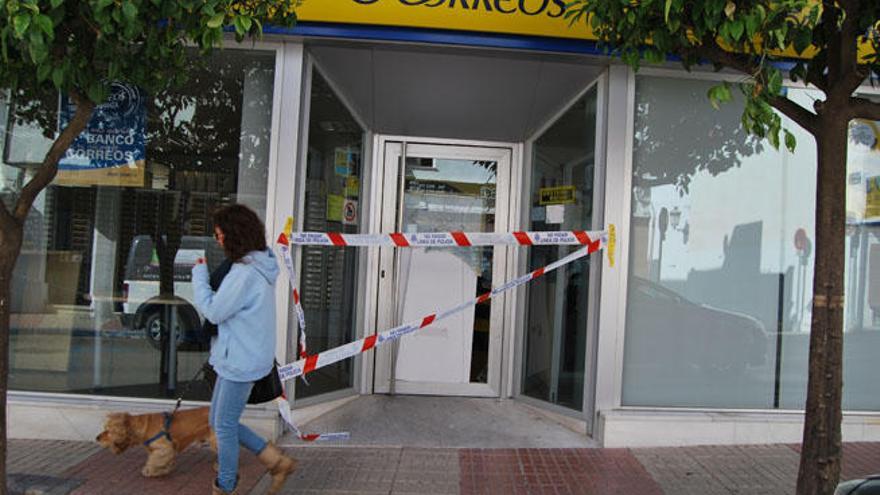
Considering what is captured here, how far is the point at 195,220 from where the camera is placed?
529 centimetres

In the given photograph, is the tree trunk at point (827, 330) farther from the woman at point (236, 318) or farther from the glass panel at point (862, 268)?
the woman at point (236, 318)

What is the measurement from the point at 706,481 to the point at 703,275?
1690 mm

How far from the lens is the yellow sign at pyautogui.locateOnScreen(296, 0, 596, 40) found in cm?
494

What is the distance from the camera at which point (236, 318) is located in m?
3.50

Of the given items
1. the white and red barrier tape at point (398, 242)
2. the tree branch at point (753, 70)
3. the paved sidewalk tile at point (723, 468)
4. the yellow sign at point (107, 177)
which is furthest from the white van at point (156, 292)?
the tree branch at point (753, 70)

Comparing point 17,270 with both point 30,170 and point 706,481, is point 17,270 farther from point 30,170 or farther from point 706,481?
point 706,481

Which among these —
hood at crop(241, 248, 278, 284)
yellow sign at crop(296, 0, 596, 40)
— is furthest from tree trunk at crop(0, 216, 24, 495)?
yellow sign at crop(296, 0, 596, 40)

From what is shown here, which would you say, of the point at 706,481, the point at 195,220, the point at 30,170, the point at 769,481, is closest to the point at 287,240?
the point at 195,220

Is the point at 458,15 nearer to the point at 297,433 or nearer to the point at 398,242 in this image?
the point at 398,242

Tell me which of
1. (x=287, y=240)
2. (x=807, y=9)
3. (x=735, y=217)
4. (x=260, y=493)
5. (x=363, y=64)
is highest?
(x=363, y=64)

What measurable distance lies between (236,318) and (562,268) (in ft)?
10.6

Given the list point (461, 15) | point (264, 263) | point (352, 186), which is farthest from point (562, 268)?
point (264, 263)

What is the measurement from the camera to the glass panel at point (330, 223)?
546 centimetres

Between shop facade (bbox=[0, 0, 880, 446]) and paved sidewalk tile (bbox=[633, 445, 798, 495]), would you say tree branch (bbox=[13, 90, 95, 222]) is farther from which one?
paved sidewalk tile (bbox=[633, 445, 798, 495])
